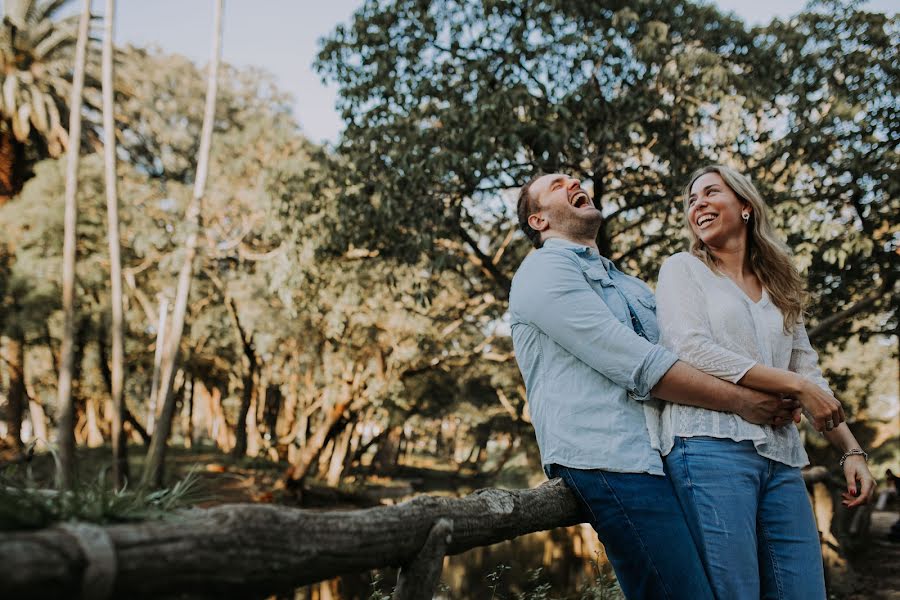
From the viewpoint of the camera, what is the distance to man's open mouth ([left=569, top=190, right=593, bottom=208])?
8.86ft

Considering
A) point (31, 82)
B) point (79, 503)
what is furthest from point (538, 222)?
point (31, 82)

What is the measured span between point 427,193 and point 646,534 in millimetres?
6971

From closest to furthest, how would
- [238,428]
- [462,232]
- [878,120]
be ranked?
[878,120] → [462,232] → [238,428]

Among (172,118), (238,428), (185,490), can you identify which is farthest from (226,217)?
(185,490)

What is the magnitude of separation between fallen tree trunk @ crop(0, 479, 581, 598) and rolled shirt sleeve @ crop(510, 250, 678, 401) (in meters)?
0.58

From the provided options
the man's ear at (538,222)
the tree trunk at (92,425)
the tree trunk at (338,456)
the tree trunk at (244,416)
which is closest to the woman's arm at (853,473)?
the man's ear at (538,222)

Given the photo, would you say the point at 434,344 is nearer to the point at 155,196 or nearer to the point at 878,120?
the point at 155,196

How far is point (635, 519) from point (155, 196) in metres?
21.1

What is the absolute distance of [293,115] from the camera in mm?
28844

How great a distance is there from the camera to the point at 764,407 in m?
2.10

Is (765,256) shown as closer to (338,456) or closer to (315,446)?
(315,446)

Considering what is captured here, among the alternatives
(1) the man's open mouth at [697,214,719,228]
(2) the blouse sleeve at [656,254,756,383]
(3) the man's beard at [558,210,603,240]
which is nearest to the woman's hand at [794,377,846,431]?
(2) the blouse sleeve at [656,254,756,383]

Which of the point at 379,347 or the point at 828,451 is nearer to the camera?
the point at 828,451

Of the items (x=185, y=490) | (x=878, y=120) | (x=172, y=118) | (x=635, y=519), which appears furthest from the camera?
(x=172, y=118)
